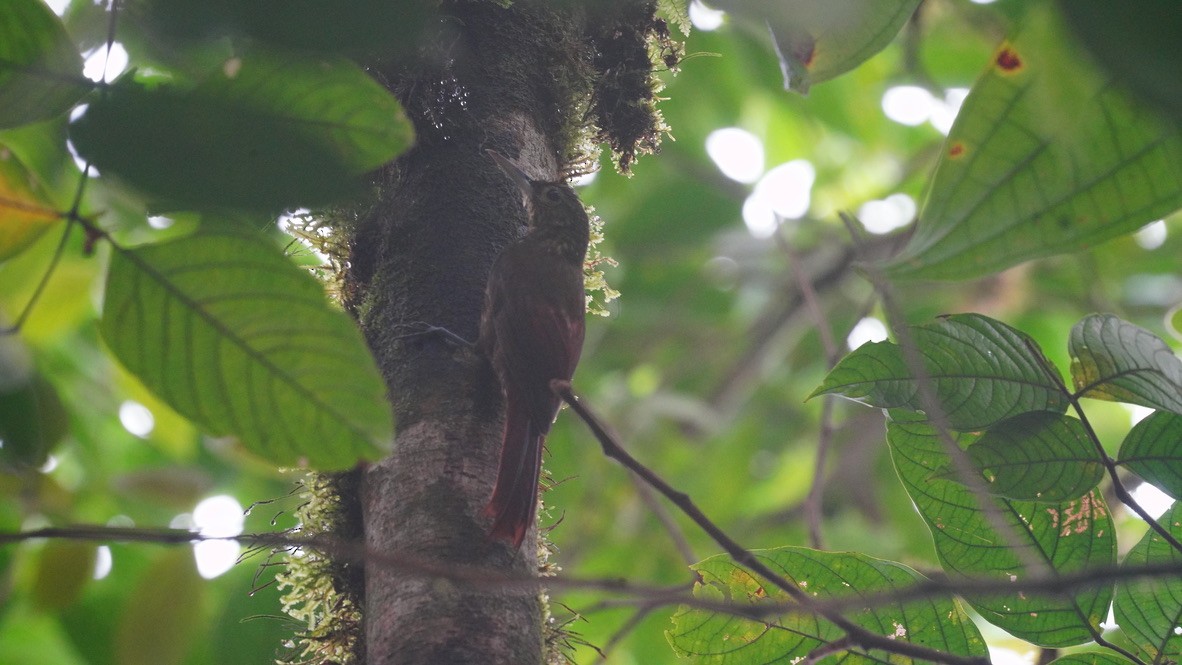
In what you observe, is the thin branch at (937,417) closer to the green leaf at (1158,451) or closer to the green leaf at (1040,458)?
the green leaf at (1040,458)

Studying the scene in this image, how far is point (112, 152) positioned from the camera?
0.83 m

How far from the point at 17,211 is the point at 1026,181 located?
4.03ft

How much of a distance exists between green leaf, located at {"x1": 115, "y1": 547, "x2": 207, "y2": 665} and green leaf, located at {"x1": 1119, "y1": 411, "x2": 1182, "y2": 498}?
187 cm

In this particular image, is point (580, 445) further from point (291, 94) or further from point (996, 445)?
point (291, 94)

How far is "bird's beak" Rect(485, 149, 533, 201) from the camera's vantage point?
81.7 inches

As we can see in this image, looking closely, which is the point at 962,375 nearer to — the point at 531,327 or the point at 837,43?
the point at 837,43

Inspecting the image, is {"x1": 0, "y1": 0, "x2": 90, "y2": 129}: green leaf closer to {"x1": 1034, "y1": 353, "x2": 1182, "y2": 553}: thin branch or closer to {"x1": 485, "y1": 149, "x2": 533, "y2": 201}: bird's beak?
{"x1": 485, "y1": 149, "x2": 533, "y2": 201}: bird's beak

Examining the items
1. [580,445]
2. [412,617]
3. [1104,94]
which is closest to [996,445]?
[1104,94]

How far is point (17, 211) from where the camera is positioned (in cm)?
124

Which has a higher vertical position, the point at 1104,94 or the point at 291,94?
the point at 1104,94

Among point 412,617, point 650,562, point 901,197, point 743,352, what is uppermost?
point 901,197

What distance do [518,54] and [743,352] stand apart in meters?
4.24

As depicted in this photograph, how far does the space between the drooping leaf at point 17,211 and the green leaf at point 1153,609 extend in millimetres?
1683

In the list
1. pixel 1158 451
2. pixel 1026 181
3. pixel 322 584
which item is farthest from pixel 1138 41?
pixel 322 584
